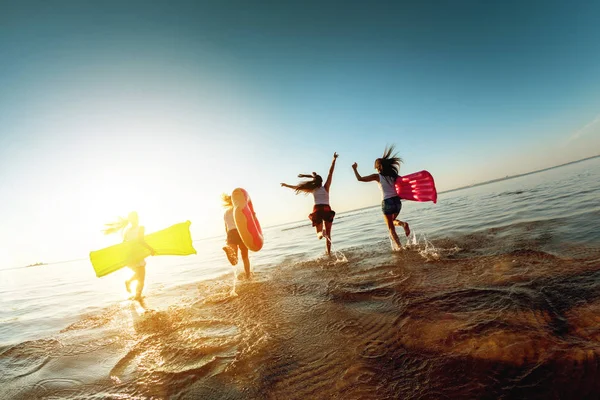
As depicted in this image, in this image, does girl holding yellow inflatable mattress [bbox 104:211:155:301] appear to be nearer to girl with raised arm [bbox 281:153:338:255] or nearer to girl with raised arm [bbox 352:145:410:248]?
girl with raised arm [bbox 281:153:338:255]

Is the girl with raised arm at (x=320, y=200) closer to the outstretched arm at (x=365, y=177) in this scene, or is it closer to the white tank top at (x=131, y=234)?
the outstretched arm at (x=365, y=177)

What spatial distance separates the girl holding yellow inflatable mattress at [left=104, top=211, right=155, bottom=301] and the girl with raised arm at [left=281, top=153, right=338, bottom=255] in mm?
4442

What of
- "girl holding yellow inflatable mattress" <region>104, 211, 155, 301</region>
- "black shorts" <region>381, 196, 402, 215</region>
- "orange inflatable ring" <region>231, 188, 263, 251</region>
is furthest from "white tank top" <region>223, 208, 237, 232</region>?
"black shorts" <region>381, 196, 402, 215</region>

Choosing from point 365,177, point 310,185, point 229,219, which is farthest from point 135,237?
point 365,177

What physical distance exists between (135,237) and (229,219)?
2344 mm

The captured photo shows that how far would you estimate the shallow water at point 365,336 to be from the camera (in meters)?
2.17

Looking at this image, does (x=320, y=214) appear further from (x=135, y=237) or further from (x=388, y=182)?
(x=135, y=237)

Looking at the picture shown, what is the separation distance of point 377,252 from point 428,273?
113 inches

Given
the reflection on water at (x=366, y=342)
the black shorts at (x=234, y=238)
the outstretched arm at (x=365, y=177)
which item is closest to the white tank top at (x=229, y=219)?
the black shorts at (x=234, y=238)

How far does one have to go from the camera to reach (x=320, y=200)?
8828 mm

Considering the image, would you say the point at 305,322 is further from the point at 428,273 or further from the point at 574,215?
the point at 574,215

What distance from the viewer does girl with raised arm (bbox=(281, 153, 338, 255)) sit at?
8742 millimetres

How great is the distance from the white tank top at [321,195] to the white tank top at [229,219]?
2.66 m

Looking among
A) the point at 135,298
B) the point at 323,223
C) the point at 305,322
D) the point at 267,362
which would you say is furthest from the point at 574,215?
the point at 135,298
